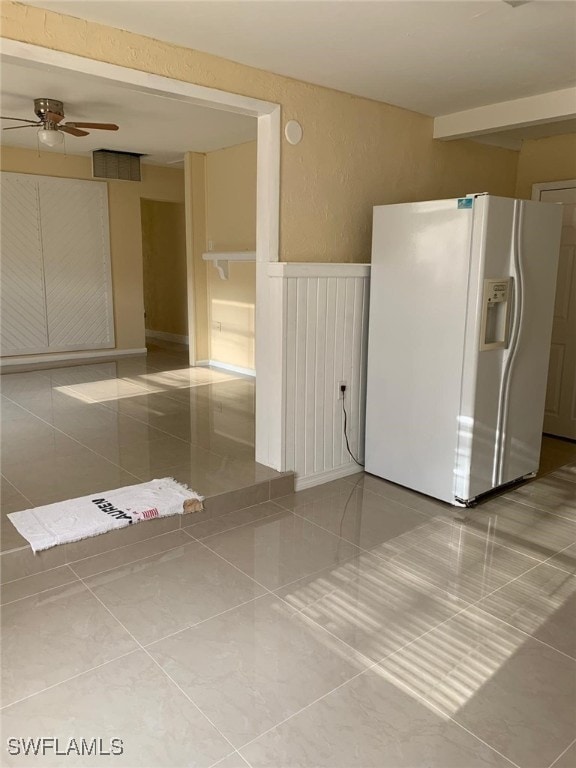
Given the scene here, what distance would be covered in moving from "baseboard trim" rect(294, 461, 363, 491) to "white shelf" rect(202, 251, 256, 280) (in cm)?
273

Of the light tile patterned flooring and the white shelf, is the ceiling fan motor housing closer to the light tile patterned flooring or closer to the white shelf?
the white shelf

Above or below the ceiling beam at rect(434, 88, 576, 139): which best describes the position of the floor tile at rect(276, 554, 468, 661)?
below

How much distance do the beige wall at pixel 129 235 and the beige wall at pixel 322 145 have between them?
4.84 meters

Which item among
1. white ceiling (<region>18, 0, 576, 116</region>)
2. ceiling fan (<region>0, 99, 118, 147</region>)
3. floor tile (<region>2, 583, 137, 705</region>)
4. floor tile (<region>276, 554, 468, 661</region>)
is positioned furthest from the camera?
ceiling fan (<region>0, 99, 118, 147</region>)

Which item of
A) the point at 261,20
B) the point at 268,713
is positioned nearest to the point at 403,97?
the point at 261,20

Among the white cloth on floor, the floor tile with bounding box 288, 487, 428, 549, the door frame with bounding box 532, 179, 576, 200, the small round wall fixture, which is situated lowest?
the floor tile with bounding box 288, 487, 428, 549

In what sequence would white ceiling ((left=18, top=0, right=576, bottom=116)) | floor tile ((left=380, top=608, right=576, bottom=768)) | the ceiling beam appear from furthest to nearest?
the ceiling beam
white ceiling ((left=18, top=0, right=576, bottom=116))
floor tile ((left=380, top=608, right=576, bottom=768))

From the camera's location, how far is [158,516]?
3.02 m

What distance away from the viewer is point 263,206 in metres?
3.41

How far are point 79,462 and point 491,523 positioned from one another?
257cm

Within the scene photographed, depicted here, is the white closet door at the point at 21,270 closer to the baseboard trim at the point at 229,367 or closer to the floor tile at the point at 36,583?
the baseboard trim at the point at 229,367

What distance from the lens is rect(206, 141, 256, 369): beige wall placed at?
6.30 m

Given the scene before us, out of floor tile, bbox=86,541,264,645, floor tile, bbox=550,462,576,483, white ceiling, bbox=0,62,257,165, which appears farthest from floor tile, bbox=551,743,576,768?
white ceiling, bbox=0,62,257,165

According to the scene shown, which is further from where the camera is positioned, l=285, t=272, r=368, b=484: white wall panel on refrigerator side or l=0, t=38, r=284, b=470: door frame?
l=285, t=272, r=368, b=484: white wall panel on refrigerator side
